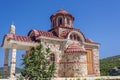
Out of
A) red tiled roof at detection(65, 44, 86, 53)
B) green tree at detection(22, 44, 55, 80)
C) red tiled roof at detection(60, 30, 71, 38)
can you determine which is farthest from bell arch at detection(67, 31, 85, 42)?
green tree at detection(22, 44, 55, 80)

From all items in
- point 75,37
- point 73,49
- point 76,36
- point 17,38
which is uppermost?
point 76,36

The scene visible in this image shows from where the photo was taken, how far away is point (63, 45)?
81.8 feet

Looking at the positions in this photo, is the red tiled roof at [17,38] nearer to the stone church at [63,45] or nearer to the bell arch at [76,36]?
the stone church at [63,45]

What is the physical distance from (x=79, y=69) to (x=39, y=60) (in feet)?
35.8

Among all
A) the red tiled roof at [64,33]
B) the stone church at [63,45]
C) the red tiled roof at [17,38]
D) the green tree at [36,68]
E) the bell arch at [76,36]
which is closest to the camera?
the green tree at [36,68]

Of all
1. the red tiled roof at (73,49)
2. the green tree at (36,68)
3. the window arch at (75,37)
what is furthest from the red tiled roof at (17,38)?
the green tree at (36,68)

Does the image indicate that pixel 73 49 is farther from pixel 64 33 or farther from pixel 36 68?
pixel 36 68

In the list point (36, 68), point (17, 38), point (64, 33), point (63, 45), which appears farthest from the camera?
point (64, 33)

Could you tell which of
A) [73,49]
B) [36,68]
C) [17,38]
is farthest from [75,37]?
[36,68]

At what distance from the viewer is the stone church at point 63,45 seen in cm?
2236

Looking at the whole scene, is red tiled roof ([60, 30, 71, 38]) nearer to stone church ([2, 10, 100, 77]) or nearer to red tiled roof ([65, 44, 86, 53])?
stone church ([2, 10, 100, 77])

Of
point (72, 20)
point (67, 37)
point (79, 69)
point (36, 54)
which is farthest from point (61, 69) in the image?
point (36, 54)

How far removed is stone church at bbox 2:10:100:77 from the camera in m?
22.4

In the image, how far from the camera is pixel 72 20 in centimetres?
2856
